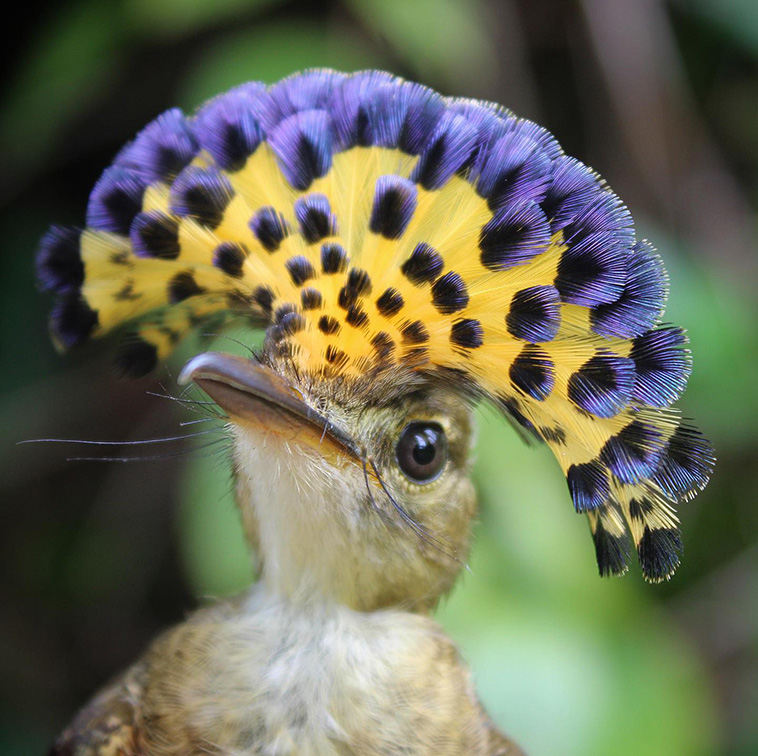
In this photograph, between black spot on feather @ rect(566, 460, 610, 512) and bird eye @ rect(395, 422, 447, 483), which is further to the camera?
bird eye @ rect(395, 422, 447, 483)

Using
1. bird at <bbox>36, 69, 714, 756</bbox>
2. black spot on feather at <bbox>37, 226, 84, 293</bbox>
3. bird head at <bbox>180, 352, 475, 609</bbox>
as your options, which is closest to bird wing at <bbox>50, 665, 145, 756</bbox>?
bird at <bbox>36, 69, 714, 756</bbox>

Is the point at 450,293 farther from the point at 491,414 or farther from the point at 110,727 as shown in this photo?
the point at 110,727

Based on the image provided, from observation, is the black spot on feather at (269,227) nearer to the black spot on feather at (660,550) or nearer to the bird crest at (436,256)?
the bird crest at (436,256)

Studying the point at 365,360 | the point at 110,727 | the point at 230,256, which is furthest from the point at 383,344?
the point at 110,727

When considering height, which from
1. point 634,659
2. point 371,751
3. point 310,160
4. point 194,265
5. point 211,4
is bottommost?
point 371,751

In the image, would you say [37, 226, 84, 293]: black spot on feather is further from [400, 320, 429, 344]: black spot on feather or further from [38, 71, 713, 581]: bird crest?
[400, 320, 429, 344]: black spot on feather

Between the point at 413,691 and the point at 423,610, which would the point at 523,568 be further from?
the point at 413,691

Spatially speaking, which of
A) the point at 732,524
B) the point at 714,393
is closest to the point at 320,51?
the point at 714,393

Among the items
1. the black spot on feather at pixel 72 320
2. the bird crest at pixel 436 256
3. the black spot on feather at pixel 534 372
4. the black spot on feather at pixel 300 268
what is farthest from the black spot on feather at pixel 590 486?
the black spot on feather at pixel 72 320
